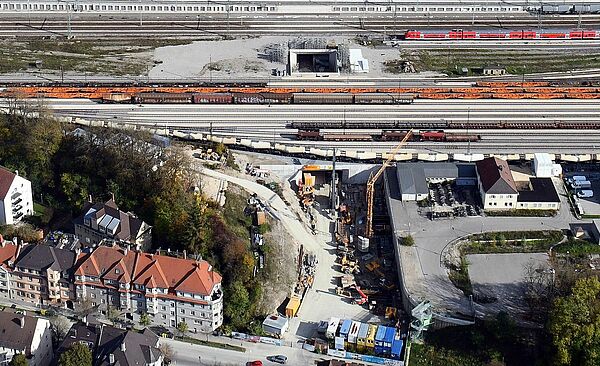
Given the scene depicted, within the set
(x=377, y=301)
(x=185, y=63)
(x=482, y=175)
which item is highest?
(x=185, y=63)

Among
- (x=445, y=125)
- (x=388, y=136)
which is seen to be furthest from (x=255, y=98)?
(x=445, y=125)

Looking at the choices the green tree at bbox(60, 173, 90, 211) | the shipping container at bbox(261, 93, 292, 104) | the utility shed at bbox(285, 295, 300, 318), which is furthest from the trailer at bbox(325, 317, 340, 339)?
the shipping container at bbox(261, 93, 292, 104)

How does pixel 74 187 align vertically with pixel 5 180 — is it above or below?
below

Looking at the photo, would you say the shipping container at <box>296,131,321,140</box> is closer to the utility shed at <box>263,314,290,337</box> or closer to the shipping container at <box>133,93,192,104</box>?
the shipping container at <box>133,93,192,104</box>

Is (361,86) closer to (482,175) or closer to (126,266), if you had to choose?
(482,175)

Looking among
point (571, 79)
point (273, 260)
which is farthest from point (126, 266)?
point (571, 79)

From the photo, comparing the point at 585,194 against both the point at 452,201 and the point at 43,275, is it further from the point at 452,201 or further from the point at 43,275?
the point at 43,275
